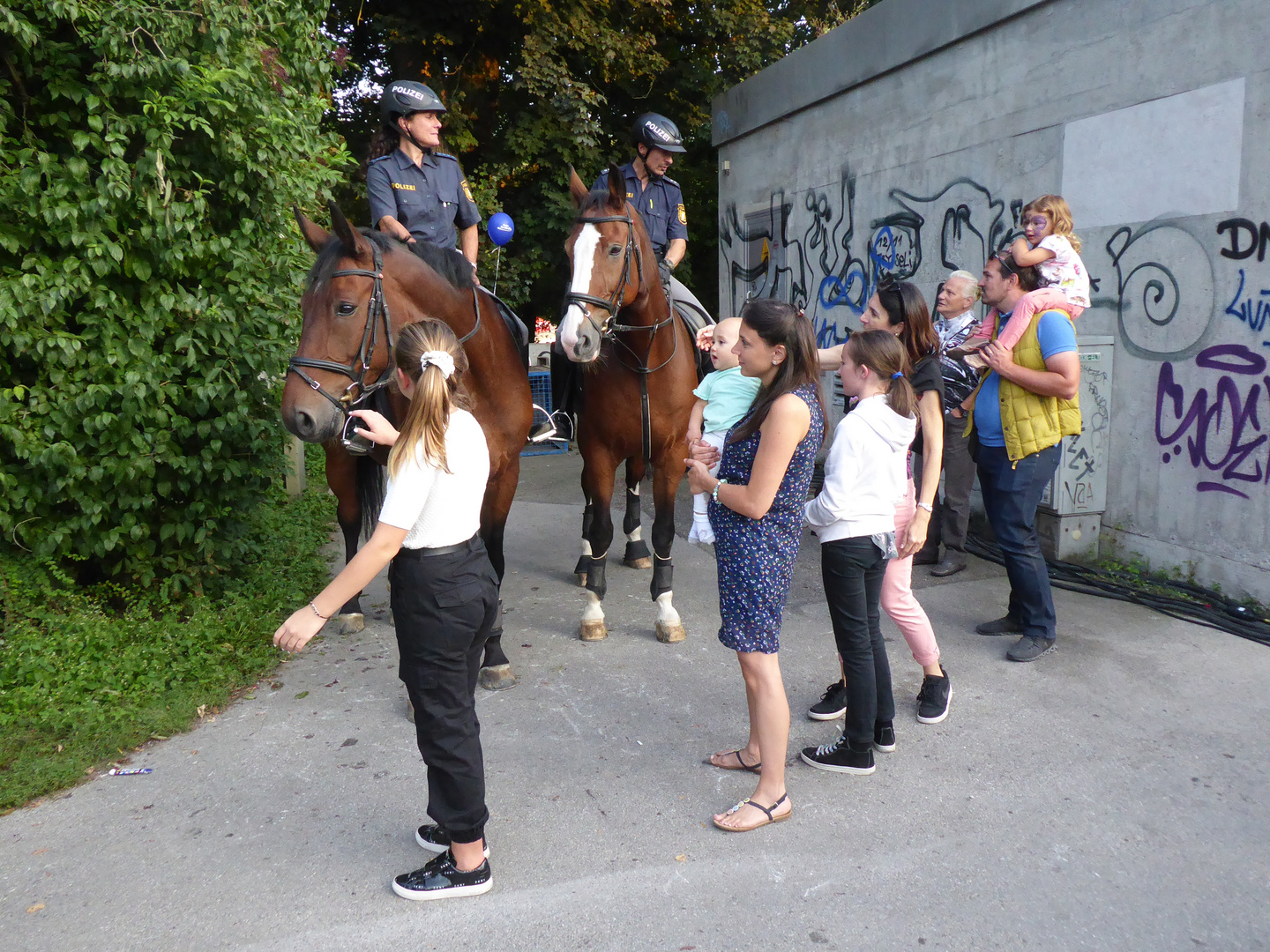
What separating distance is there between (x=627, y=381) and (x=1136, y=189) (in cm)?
354

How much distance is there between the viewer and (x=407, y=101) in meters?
4.63

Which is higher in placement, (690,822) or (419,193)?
(419,193)

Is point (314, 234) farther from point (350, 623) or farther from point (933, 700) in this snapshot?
point (933, 700)

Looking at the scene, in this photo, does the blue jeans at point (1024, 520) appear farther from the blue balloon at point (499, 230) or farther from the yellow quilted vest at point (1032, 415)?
the blue balloon at point (499, 230)

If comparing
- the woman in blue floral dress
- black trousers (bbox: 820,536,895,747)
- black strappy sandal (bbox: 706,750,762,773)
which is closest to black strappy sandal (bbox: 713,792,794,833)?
the woman in blue floral dress

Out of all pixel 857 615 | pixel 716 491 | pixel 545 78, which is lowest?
pixel 857 615

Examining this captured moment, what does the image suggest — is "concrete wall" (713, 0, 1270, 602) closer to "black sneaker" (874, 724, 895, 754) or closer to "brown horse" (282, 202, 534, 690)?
"black sneaker" (874, 724, 895, 754)

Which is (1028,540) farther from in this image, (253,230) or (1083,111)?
(253,230)

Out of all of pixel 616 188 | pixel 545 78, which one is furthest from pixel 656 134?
pixel 545 78

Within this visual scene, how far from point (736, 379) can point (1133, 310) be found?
3.62m

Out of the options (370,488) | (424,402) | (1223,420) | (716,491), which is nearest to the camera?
(424,402)

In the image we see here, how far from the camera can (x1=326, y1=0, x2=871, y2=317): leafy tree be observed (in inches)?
465

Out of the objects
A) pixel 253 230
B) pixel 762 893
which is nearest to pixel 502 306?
pixel 253 230

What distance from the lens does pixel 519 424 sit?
14.9 ft
